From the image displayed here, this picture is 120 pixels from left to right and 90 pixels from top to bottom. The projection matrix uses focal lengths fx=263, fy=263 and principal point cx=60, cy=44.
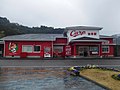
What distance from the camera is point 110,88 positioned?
372 inches

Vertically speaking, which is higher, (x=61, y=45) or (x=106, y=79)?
(x=61, y=45)

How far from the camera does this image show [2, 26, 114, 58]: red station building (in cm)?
4338

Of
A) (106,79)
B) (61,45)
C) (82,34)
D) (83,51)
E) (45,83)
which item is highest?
(82,34)

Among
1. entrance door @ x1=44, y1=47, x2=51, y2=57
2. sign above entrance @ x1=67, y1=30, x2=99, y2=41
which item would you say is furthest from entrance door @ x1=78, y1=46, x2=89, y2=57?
entrance door @ x1=44, y1=47, x2=51, y2=57

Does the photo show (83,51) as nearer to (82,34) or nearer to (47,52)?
(82,34)

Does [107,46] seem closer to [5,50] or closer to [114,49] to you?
[114,49]

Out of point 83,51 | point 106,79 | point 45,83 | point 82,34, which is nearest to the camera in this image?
point 45,83

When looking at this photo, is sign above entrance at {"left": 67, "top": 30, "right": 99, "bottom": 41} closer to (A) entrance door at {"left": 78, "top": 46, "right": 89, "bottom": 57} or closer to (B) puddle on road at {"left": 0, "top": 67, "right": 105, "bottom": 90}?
(A) entrance door at {"left": 78, "top": 46, "right": 89, "bottom": 57}

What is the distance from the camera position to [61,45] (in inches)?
1766

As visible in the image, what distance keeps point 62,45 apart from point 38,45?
4155 mm

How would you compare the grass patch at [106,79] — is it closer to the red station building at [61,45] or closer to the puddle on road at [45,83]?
the puddle on road at [45,83]

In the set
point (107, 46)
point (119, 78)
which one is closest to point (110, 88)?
point (119, 78)

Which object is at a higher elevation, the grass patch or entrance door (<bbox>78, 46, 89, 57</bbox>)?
entrance door (<bbox>78, 46, 89, 57</bbox>)

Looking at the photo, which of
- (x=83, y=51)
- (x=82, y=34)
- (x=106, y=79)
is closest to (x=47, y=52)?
(x=83, y=51)
